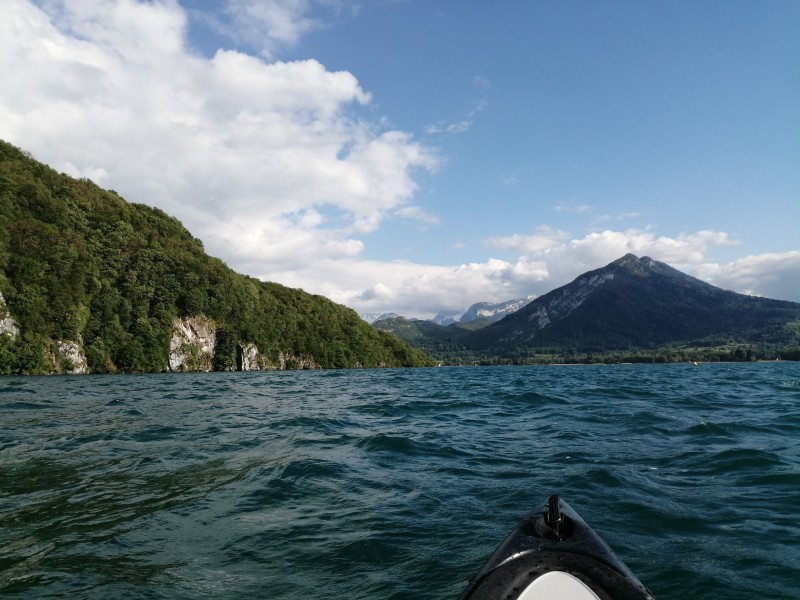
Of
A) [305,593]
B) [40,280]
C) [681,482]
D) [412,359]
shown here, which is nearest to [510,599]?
[305,593]

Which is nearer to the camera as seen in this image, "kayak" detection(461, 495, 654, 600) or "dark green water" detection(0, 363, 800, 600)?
"kayak" detection(461, 495, 654, 600)

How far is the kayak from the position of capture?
415 centimetres

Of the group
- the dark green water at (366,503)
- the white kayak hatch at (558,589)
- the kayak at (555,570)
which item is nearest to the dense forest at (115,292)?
the dark green water at (366,503)

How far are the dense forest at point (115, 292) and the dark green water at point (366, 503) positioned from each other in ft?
252

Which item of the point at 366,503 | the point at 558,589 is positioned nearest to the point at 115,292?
the point at 366,503

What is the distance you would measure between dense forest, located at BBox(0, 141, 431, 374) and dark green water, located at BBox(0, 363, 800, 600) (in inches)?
3026

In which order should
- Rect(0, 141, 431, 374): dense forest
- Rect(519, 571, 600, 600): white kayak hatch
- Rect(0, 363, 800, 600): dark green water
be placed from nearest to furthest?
1. Rect(519, 571, 600, 600): white kayak hatch
2. Rect(0, 363, 800, 600): dark green water
3. Rect(0, 141, 431, 374): dense forest

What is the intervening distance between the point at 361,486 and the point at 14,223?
97972 mm

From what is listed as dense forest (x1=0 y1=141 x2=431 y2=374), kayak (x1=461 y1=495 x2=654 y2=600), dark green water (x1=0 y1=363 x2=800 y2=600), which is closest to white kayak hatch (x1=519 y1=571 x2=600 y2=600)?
kayak (x1=461 y1=495 x2=654 y2=600)

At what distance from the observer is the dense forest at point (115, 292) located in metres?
75.4

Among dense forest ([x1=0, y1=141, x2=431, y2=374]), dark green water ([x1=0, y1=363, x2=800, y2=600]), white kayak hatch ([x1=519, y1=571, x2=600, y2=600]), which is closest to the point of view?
white kayak hatch ([x1=519, y1=571, x2=600, y2=600])

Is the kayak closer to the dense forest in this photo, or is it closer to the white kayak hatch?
the white kayak hatch

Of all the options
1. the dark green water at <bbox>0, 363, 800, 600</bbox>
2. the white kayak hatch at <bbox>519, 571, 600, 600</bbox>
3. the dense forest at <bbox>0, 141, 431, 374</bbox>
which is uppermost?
the dense forest at <bbox>0, 141, 431, 374</bbox>

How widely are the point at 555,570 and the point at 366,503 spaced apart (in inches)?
173
